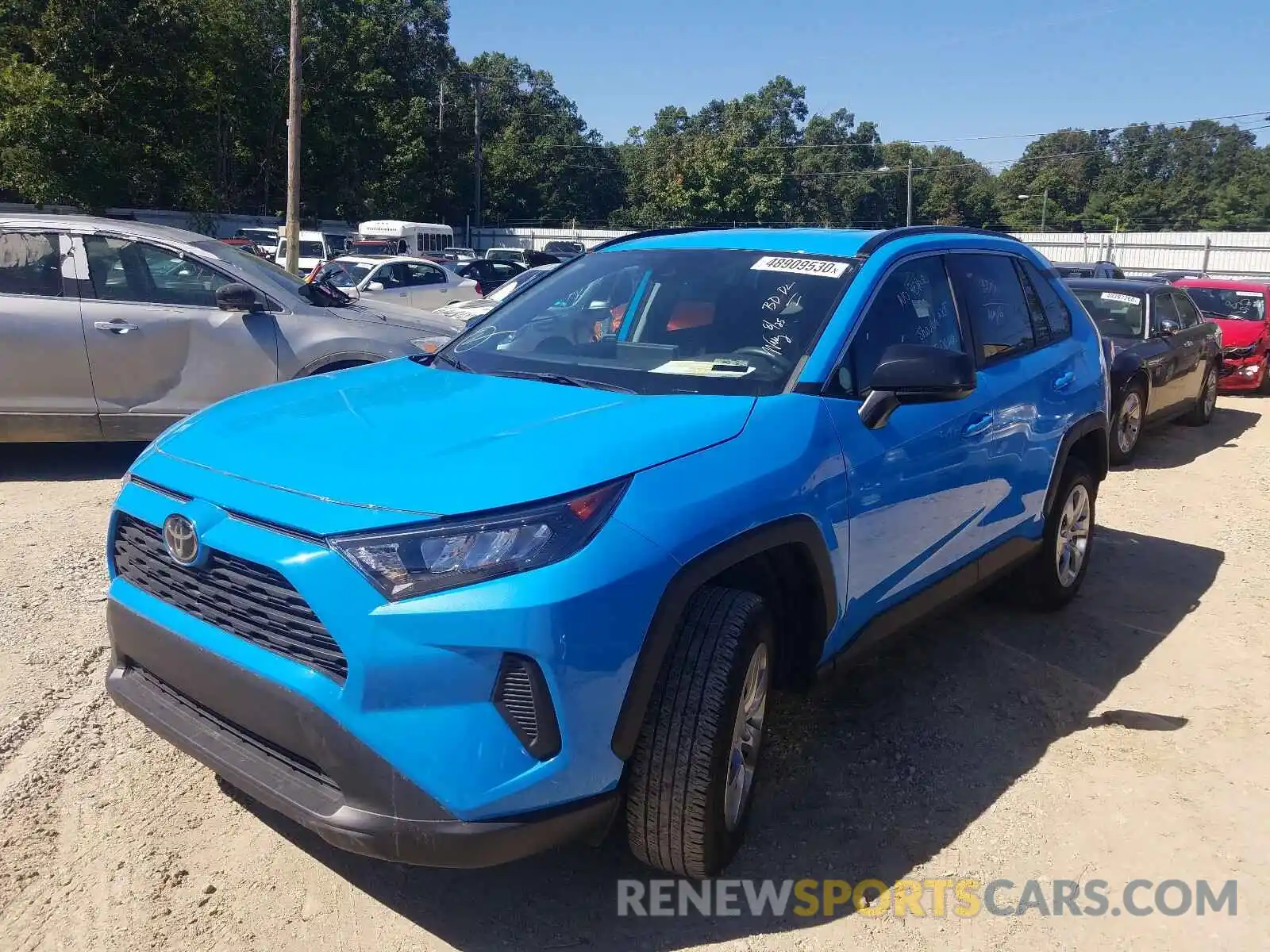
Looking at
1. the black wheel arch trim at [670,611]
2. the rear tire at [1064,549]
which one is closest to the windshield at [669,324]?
the black wheel arch trim at [670,611]

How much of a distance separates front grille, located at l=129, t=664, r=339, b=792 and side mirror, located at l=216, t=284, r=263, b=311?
166 inches

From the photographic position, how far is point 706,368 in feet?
10.7

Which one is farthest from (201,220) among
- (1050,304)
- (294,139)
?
(1050,304)

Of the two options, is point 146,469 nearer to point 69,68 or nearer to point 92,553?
point 92,553

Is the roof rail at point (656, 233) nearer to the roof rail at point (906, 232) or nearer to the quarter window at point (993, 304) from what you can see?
the roof rail at point (906, 232)

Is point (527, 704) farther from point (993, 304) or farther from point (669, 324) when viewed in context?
point (993, 304)

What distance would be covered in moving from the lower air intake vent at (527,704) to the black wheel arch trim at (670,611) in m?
0.19

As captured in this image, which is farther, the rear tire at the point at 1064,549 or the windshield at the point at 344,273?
the windshield at the point at 344,273

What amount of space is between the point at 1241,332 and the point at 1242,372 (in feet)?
2.02

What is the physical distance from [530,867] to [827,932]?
2.80 ft

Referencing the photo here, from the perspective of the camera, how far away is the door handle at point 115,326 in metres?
6.56

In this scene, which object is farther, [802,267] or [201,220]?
[201,220]

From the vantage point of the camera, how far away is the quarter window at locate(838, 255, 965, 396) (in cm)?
334

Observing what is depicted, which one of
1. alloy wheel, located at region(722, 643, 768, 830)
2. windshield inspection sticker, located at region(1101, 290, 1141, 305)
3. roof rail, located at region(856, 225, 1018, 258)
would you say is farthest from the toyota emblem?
windshield inspection sticker, located at region(1101, 290, 1141, 305)
